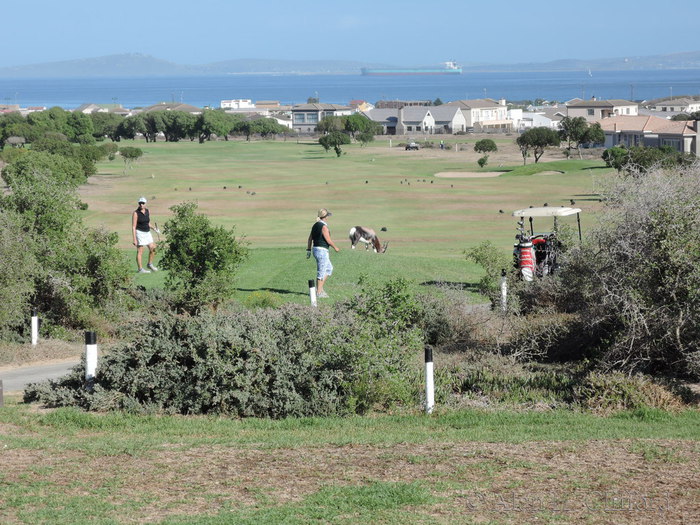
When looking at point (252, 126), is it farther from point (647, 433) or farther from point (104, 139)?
point (647, 433)

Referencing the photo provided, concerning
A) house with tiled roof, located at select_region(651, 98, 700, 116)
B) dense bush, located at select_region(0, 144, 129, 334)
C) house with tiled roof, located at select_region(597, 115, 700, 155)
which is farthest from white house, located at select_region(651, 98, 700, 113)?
dense bush, located at select_region(0, 144, 129, 334)

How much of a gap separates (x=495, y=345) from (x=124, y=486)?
291 inches

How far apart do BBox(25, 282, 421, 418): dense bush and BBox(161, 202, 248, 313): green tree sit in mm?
6271

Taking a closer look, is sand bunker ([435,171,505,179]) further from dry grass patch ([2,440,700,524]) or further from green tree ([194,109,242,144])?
dry grass patch ([2,440,700,524])

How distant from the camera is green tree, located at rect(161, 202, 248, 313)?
17.5 metres

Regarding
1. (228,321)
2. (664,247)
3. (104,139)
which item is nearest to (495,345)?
(664,247)

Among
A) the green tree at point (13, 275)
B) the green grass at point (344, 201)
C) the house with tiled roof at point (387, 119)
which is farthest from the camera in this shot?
the house with tiled roof at point (387, 119)

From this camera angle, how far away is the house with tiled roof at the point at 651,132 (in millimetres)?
87062

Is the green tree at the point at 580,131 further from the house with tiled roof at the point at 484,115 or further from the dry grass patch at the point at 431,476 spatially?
the dry grass patch at the point at 431,476

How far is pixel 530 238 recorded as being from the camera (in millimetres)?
21109

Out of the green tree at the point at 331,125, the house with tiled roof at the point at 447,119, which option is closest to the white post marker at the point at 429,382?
the green tree at the point at 331,125

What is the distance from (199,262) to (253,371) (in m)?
7.42

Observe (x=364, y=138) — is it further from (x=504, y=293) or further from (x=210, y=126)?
(x=504, y=293)

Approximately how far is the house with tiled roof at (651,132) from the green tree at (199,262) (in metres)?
68.6
